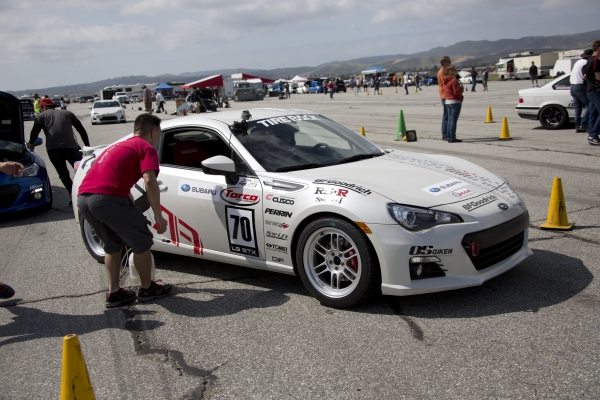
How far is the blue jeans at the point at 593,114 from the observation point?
11375 millimetres

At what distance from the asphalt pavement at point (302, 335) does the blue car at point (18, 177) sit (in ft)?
9.25

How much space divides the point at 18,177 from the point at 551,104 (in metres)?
12.4

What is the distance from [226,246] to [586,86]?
374 inches

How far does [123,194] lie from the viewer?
15.3 feet

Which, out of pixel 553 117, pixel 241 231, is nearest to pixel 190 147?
pixel 241 231

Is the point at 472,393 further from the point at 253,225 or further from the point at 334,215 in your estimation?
the point at 253,225

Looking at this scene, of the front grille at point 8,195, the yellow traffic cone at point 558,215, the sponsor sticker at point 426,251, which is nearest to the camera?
the sponsor sticker at point 426,251

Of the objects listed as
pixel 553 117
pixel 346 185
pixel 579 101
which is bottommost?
pixel 553 117

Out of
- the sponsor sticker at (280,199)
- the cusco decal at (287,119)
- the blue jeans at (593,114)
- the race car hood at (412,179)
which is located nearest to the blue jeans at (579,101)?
the blue jeans at (593,114)

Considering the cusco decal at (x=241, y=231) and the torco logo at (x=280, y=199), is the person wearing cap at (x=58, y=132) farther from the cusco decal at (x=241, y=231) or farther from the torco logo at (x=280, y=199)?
the torco logo at (x=280, y=199)

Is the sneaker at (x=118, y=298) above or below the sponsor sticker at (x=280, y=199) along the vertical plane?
below

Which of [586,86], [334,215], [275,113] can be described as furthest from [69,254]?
[586,86]

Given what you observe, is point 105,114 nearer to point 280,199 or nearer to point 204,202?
point 204,202

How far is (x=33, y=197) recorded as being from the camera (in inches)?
349
